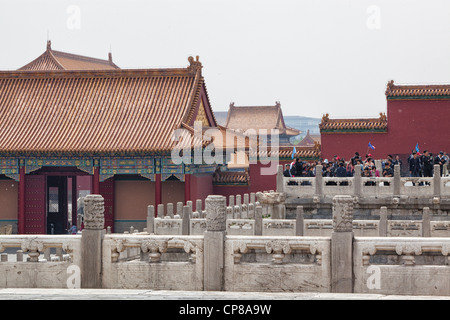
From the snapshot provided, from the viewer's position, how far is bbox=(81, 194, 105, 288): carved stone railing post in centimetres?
1198

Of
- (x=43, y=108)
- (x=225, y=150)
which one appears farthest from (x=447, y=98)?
(x=43, y=108)

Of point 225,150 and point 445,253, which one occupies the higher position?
point 225,150

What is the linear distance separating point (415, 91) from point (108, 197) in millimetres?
14035

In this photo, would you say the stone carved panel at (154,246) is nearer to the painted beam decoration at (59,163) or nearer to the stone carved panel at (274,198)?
the stone carved panel at (274,198)

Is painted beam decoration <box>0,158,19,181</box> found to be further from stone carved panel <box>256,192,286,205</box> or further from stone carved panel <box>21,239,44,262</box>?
stone carved panel <box>21,239,44,262</box>

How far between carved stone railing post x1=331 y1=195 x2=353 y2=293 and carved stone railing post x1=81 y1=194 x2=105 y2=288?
3441mm

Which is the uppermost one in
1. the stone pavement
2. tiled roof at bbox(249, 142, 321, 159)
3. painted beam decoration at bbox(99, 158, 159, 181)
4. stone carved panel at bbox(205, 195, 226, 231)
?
tiled roof at bbox(249, 142, 321, 159)

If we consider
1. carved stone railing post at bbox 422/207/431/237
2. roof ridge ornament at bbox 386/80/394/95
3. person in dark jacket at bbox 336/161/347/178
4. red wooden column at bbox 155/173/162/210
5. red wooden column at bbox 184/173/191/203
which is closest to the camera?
carved stone railing post at bbox 422/207/431/237

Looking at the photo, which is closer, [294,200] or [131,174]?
[294,200]

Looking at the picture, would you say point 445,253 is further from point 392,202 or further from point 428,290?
point 392,202

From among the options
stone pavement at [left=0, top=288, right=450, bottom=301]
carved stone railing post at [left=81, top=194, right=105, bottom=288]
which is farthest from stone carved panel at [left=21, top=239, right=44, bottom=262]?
stone pavement at [left=0, top=288, right=450, bottom=301]

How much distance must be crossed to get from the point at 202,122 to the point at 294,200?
1308 centimetres

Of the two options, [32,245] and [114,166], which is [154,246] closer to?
[32,245]

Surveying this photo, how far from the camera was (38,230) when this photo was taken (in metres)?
33.9
